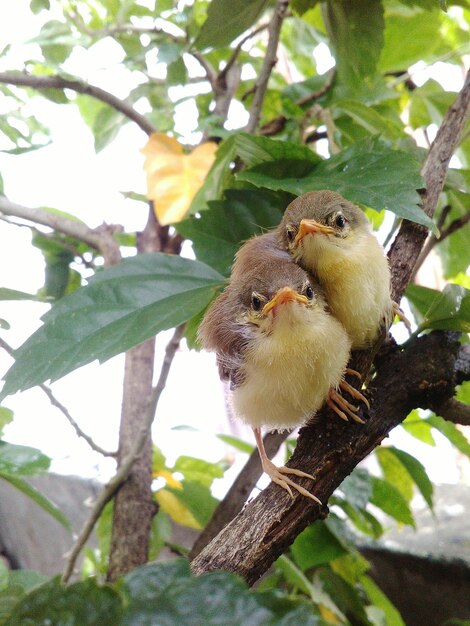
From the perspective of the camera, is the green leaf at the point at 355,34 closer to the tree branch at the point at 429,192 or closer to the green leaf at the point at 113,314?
the tree branch at the point at 429,192

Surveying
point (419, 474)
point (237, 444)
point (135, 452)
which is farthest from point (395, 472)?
point (135, 452)

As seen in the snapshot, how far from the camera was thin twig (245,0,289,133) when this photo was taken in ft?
3.86

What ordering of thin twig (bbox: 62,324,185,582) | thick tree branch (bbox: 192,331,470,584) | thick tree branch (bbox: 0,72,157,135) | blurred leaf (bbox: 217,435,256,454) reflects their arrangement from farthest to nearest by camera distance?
blurred leaf (bbox: 217,435,256,454)
thick tree branch (bbox: 0,72,157,135)
thin twig (bbox: 62,324,185,582)
thick tree branch (bbox: 192,331,470,584)

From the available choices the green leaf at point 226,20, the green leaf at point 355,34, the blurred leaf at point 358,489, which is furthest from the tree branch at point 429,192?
the blurred leaf at point 358,489

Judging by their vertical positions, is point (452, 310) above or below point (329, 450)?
above

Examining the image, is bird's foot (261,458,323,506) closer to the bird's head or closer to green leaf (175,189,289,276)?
the bird's head

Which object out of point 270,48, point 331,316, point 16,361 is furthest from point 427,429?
point 16,361

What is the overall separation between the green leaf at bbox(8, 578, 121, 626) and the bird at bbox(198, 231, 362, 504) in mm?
296

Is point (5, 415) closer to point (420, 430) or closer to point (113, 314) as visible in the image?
point (113, 314)

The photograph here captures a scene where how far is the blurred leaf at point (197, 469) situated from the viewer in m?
1.57

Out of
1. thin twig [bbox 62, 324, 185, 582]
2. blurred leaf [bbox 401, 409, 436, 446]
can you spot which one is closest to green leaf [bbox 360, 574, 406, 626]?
blurred leaf [bbox 401, 409, 436, 446]

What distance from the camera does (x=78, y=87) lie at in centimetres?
134

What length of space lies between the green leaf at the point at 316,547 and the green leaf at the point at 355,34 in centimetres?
81

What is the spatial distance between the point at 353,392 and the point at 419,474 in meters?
A: 0.54
